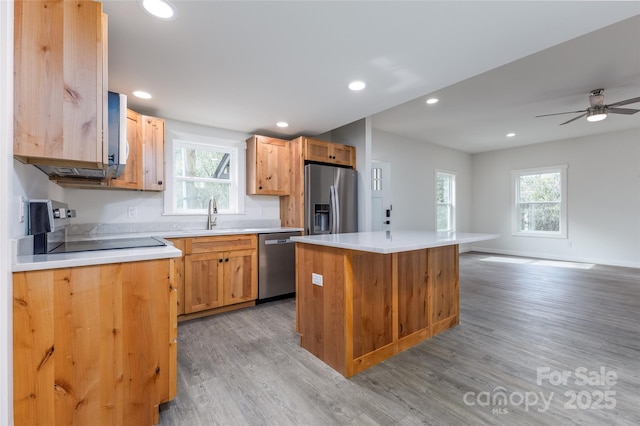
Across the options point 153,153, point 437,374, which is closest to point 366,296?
point 437,374

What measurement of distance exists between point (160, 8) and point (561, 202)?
7.63 meters

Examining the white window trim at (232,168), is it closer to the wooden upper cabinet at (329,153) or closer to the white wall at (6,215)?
the wooden upper cabinet at (329,153)

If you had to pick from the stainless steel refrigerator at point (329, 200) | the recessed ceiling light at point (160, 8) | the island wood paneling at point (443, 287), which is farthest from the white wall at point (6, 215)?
the stainless steel refrigerator at point (329, 200)

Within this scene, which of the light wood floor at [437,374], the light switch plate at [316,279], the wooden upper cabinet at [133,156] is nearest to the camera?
the light wood floor at [437,374]

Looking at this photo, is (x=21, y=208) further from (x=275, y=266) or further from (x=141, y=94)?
(x=275, y=266)

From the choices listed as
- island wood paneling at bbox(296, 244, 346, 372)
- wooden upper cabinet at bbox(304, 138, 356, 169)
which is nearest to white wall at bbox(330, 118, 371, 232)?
wooden upper cabinet at bbox(304, 138, 356, 169)

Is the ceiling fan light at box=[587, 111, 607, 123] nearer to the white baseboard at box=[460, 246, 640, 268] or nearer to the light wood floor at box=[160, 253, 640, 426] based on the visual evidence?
the light wood floor at box=[160, 253, 640, 426]

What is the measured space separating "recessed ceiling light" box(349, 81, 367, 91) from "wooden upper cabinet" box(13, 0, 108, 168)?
72.6 inches

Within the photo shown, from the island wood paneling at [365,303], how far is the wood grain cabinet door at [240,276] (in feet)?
3.63

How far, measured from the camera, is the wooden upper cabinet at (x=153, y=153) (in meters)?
2.93

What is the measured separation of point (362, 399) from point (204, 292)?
78.7 inches

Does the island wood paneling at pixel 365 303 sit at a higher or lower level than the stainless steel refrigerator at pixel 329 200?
lower

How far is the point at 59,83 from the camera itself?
50.4 inches

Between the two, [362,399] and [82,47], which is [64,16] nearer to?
[82,47]
